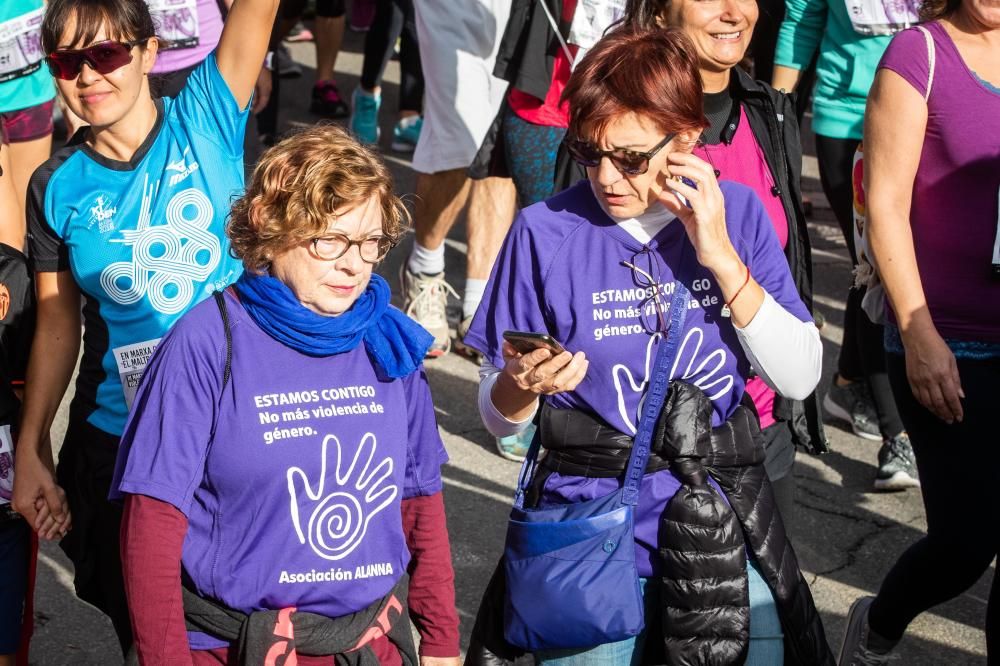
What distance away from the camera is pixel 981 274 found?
3293 mm

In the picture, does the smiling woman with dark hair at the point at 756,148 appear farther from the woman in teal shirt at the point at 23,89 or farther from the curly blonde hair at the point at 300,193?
the woman in teal shirt at the point at 23,89

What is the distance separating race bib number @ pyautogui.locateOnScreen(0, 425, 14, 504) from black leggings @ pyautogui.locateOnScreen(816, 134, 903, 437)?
10.2ft

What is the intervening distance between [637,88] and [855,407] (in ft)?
10.4

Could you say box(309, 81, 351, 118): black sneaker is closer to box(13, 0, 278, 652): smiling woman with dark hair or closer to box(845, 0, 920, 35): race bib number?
box(845, 0, 920, 35): race bib number

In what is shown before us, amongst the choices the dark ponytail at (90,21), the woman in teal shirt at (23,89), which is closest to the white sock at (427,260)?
the woman in teal shirt at (23,89)

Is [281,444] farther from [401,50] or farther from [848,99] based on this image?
[401,50]

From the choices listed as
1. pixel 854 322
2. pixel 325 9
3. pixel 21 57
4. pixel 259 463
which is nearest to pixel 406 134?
pixel 325 9

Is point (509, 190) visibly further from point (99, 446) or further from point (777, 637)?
point (777, 637)

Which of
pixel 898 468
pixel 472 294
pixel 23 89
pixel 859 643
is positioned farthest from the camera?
pixel 472 294

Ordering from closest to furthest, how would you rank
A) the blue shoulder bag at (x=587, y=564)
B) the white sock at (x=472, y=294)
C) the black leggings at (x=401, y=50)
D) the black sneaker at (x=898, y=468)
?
the blue shoulder bag at (x=587, y=564) → the black sneaker at (x=898, y=468) → the white sock at (x=472, y=294) → the black leggings at (x=401, y=50)

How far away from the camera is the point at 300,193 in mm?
2514

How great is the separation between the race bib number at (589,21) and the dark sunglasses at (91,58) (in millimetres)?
2417

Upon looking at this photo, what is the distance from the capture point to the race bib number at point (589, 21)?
17.3 ft

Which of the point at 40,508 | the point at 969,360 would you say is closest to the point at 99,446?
the point at 40,508
